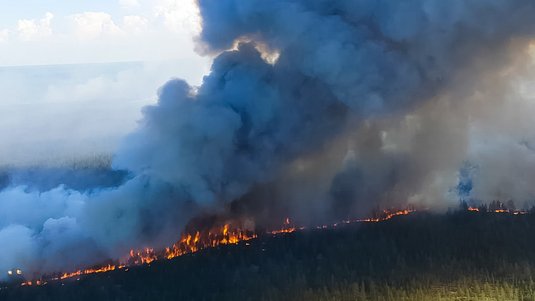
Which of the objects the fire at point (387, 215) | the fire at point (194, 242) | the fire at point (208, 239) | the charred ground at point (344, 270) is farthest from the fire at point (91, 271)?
the fire at point (387, 215)

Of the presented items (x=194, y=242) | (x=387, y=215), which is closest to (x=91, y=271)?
(x=194, y=242)

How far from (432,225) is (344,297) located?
49.3 metres

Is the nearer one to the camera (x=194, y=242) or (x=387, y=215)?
(x=194, y=242)

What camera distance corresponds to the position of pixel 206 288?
116500mm

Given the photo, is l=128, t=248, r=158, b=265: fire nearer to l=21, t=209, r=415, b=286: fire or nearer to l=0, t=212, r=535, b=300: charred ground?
l=21, t=209, r=415, b=286: fire

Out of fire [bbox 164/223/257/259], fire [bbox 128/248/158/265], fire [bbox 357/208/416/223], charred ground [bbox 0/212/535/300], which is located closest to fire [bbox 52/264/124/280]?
fire [bbox 128/248/158/265]

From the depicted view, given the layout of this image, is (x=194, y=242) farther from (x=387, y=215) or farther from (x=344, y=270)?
(x=387, y=215)

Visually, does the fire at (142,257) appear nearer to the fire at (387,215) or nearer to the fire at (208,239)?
the fire at (208,239)

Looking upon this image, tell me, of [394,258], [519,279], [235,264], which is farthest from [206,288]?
[519,279]

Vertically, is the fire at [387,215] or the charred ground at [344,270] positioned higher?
the fire at [387,215]

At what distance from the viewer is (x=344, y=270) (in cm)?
12444

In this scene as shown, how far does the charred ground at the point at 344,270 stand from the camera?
373ft

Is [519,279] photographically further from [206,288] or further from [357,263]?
[206,288]

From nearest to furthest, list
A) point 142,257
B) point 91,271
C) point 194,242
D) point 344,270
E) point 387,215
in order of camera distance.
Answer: point 344,270
point 91,271
point 142,257
point 194,242
point 387,215
